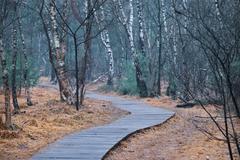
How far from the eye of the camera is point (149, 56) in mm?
31328

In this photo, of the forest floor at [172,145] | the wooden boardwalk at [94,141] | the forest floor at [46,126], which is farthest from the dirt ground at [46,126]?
the forest floor at [172,145]

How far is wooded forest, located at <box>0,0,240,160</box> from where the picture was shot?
24.0 ft

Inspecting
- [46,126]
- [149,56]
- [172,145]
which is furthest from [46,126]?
[149,56]

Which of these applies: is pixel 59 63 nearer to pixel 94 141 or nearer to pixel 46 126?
pixel 46 126

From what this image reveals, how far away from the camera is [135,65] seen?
2670 cm

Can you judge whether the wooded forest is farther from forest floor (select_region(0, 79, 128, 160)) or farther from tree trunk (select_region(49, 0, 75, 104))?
forest floor (select_region(0, 79, 128, 160))

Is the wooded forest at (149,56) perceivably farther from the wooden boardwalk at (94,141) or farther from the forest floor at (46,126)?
the wooden boardwalk at (94,141)

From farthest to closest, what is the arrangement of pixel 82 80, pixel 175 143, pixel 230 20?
pixel 82 80 → pixel 175 143 → pixel 230 20

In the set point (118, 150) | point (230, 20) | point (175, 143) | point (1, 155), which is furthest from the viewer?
point (175, 143)

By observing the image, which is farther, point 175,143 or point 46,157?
point 175,143

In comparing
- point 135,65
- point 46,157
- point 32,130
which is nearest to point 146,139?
point 32,130

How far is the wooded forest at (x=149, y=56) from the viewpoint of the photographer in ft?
24.0

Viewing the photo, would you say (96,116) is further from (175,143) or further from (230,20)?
(230,20)

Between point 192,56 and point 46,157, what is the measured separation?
14.0m
